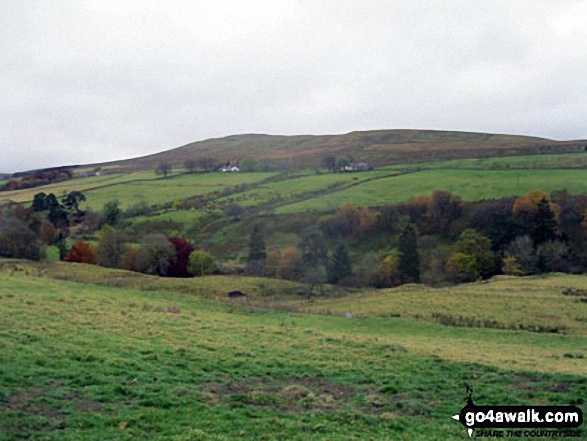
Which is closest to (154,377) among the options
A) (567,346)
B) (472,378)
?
(472,378)

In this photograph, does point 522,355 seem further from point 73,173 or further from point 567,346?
point 73,173

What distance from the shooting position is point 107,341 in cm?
1705

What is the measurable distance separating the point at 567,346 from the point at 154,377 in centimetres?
2097

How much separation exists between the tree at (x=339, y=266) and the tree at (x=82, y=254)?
3342cm

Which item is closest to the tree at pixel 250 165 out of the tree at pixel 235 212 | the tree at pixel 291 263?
the tree at pixel 235 212

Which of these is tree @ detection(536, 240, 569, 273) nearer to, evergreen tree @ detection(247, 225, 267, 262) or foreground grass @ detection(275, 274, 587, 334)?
foreground grass @ detection(275, 274, 587, 334)

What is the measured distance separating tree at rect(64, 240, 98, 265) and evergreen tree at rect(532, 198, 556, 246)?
6204 cm

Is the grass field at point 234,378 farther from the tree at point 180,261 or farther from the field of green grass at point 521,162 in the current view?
the field of green grass at point 521,162

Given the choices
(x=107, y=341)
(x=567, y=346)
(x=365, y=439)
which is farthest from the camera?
(x=567, y=346)

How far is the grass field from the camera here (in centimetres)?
992

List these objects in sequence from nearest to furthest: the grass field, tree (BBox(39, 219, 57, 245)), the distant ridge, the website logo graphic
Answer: the grass field → the website logo graphic → tree (BBox(39, 219, 57, 245)) → the distant ridge

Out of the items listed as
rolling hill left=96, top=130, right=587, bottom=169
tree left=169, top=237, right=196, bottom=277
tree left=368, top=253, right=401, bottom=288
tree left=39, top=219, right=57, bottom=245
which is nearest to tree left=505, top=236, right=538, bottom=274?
tree left=368, top=253, right=401, bottom=288

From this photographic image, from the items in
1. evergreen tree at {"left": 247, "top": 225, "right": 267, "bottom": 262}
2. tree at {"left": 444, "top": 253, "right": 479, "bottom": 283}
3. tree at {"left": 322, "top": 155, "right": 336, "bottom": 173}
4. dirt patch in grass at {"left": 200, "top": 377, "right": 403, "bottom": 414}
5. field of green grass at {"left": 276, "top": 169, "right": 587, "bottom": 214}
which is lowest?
tree at {"left": 444, "top": 253, "right": 479, "bottom": 283}

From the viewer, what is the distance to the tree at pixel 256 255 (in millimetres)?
63594
